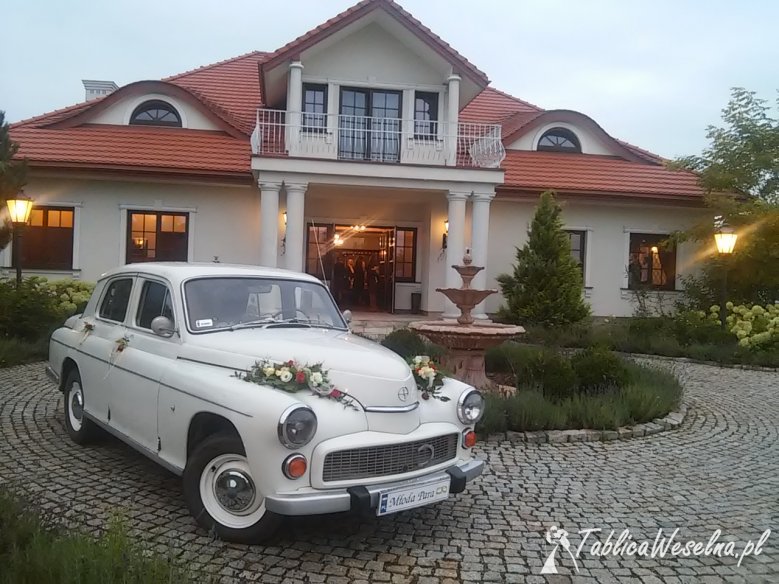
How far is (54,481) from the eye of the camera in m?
4.83

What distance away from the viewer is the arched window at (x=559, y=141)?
61.8 ft

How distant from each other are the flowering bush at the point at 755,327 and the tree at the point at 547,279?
318 cm

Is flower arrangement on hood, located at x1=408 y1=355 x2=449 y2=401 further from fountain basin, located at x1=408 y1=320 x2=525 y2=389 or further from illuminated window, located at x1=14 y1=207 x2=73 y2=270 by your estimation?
illuminated window, located at x1=14 y1=207 x2=73 y2=270

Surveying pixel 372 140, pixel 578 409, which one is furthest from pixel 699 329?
pixel 372 140

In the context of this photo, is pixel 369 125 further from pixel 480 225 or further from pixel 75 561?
pixel 75 561

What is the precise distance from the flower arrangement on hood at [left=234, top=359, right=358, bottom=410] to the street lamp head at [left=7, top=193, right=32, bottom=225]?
957cm

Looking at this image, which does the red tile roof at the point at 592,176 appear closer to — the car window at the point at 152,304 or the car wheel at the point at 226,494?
the car window at the point at 152,304

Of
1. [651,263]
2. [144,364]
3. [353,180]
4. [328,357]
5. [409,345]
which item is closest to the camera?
[328,357]

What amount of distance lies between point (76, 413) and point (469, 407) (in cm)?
386

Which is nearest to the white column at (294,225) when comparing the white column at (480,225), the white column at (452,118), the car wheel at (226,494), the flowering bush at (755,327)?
the white column at (452,118)

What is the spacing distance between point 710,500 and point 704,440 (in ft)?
6.90

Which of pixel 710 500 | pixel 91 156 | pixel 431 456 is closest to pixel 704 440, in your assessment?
pixel 710 500

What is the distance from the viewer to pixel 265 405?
3555mm

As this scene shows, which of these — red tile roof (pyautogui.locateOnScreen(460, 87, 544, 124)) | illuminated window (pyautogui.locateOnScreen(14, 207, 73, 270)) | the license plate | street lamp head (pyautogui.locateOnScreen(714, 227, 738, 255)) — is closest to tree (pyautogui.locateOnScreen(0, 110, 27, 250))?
illuminated window (pyautogui.locateOnScreen(14, 207, 73, 270))
